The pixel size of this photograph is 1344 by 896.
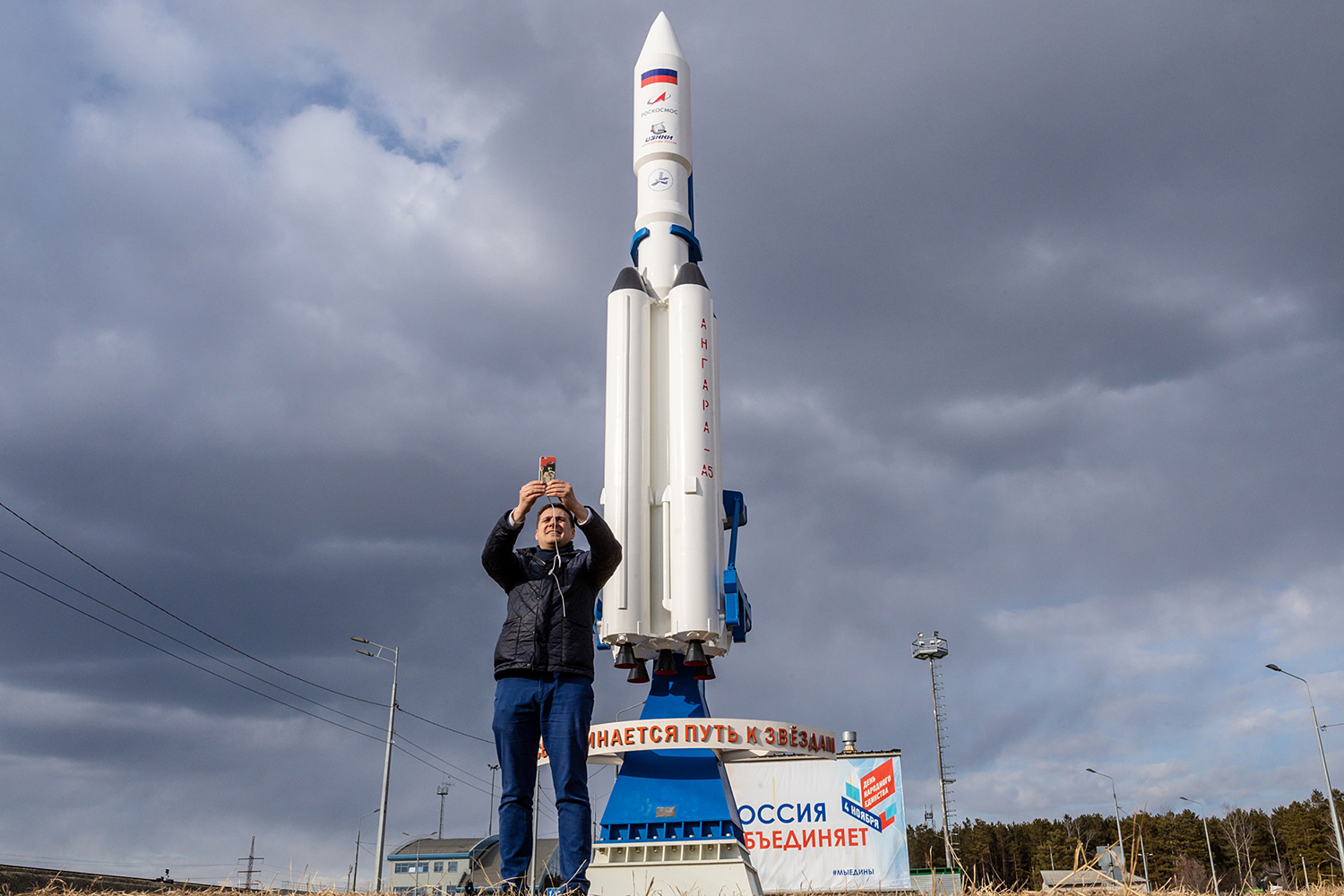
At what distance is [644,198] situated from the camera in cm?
1738

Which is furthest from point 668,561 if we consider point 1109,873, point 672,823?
point 1109,873

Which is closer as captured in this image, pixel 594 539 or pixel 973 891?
pixel 973 891

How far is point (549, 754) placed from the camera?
24.6 feet

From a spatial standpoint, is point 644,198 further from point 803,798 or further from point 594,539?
point 803,798

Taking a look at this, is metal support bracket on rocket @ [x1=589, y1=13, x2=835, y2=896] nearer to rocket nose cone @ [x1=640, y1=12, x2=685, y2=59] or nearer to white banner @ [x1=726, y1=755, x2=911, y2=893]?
rocket nose cone @ [x1=640, y1=12, x2=685, y2=59]

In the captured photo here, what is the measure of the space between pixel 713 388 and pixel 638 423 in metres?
1.35

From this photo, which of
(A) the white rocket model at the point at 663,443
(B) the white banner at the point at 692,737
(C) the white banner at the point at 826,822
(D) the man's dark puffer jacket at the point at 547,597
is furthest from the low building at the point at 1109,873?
(C) the white banner at the point at 826,822

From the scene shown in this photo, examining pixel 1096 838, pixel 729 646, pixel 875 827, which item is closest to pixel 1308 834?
pixel 1096 838

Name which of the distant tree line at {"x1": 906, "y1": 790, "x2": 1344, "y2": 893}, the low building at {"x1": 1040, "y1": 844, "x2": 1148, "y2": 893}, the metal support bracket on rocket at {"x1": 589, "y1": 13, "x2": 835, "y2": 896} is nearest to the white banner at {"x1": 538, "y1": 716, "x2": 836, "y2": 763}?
the metal support bracket on rocket at {"x1": 589, "y1": 13, "x2": 835, "y2": 896}

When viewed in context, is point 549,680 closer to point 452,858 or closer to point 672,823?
point 672,823

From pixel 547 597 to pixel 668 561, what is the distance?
6940 mm

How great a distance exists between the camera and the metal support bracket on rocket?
Answer: 13.2 metres

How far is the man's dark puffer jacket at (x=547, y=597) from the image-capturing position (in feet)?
25.0

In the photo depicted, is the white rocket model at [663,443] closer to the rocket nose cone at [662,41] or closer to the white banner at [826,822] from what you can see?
the rocket nose cone at [662,41]
